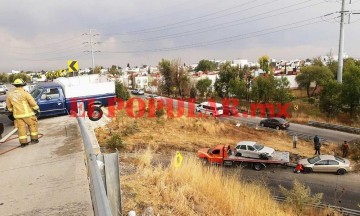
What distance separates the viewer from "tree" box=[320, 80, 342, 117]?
107 ft

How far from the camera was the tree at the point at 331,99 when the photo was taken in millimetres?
32719

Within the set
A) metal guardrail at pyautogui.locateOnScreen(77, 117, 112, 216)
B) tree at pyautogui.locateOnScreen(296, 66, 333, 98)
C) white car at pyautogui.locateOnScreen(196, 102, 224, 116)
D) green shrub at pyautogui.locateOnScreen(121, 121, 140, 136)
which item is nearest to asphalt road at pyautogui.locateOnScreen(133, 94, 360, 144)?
white car at pyautogui.locateOnScreen(196, 102, 224, 116)

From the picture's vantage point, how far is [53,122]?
11.5m

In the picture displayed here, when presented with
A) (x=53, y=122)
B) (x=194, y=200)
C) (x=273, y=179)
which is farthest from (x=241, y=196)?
(x=273, y=179)

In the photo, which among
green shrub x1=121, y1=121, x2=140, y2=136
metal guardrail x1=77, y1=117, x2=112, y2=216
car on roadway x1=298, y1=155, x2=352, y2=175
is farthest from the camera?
green shrub x1=121, y1=121, x2=140, y2=136

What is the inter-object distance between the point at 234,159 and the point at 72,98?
10.9 m

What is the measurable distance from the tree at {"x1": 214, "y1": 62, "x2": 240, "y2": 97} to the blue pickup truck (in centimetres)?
4191

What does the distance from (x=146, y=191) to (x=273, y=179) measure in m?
12.6

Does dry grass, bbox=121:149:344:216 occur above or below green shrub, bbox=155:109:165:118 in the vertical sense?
above

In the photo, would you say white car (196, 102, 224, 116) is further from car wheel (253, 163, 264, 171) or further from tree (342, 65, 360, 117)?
car wheel (253, 163, 264, 171)

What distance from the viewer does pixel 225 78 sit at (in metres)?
54.2

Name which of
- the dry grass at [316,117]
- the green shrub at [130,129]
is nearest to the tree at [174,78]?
the dry grass at [316,117]

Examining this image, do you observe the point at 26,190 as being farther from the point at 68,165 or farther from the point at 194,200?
the point at 194,200

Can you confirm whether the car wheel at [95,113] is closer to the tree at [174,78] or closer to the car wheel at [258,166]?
the car wheel at [258,166]
